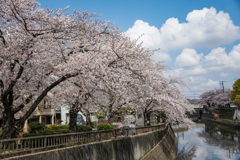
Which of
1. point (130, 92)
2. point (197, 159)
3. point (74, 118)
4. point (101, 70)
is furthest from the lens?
point (197, 159)

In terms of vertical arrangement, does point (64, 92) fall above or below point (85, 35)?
below

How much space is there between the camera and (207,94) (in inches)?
4094

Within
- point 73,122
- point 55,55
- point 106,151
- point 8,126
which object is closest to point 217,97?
point 73,122

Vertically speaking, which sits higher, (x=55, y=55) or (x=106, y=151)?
(x=55, y=55)

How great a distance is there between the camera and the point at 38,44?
861 centimetres

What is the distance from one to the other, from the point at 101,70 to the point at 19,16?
13.9ft

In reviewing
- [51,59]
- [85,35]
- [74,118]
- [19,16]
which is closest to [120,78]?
[85,35]

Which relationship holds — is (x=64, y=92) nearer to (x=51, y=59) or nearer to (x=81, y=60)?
(x=51, y=59)

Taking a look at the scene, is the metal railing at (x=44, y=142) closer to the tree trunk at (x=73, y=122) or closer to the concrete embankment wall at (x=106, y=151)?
the concrete embankment wall at (x=106, y=151)

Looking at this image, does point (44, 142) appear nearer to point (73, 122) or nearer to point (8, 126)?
point (8, 126)

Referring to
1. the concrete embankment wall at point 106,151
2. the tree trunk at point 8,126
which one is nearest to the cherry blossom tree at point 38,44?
the tree trunk at point 8,126

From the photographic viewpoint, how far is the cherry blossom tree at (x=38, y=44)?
818 cm

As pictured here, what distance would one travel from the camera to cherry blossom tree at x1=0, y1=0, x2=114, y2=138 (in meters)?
Result: 8.18

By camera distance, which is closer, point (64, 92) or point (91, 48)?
point (91, 48)
